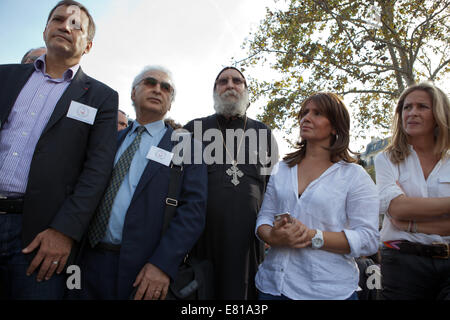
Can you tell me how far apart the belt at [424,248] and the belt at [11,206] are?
8.26 feet

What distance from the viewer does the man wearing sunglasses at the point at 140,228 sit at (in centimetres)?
194

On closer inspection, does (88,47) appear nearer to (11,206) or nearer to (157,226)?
(11,206)

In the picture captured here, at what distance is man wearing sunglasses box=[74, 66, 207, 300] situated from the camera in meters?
1.94

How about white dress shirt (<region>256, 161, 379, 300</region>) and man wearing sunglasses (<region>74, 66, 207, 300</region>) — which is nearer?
white dress shirt (<region>256, 161, 379, 300</region>)

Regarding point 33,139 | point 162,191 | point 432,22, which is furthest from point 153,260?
point 432,22

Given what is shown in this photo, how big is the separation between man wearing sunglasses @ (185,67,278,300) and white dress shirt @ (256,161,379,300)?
71 cm

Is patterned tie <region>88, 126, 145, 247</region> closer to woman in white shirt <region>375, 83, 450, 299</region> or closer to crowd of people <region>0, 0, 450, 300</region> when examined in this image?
crowd of people <region>0, 0, 450, 300</region>

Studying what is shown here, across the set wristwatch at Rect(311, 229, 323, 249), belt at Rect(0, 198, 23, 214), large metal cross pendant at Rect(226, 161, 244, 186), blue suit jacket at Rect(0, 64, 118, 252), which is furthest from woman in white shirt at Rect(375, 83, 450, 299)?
belt at Rect(0, 198, 23, 214)

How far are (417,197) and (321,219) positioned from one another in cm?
80

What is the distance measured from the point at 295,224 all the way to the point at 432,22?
10.4 meters

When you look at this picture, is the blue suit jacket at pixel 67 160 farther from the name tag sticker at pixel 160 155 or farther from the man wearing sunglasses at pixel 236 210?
the man wearing sunglasses at pixel 236 210

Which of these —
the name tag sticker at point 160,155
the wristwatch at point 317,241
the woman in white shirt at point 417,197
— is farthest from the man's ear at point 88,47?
the woman in white shirt at point 417,197

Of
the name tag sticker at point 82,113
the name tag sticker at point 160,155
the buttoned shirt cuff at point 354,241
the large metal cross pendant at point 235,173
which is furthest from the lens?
the large metal cross pendant at point 235,173
